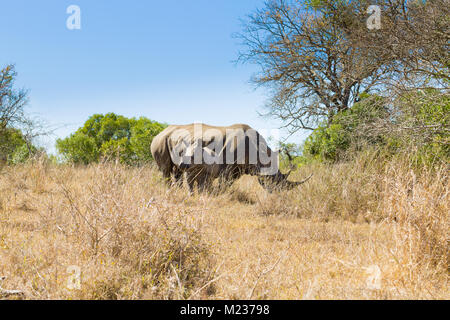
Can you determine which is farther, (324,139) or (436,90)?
(324,139)

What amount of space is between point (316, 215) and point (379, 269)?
3.03 meters

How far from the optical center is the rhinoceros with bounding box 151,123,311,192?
7.73 metres

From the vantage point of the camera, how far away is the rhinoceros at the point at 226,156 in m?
7.73

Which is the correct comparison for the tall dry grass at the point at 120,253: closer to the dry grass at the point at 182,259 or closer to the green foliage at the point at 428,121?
the dry grass at the point at 182,259

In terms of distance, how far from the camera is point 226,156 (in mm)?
7926

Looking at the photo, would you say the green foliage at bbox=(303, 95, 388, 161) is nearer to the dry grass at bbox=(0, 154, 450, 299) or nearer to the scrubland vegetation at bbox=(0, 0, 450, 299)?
the scrubland vegetation at bbox=(0, 0, 450, 299)

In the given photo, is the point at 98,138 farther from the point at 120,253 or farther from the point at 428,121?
the point at 120,253

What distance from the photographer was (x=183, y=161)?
805 cm

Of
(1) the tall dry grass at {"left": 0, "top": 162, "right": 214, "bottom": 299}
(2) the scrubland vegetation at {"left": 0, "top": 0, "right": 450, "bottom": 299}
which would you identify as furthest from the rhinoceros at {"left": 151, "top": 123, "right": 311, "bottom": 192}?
(1) the tall dry grass at {"left": 0, "top": 162, "right": 214, "bottom": 299}

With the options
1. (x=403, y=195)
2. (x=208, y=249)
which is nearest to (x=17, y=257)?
(x=208, y=249)

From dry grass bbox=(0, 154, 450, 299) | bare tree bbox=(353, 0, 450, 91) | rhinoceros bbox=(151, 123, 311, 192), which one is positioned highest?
bare tree bbox=(353, 0, 450, 91)

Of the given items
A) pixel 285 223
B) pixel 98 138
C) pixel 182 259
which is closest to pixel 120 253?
pixel 182 259
